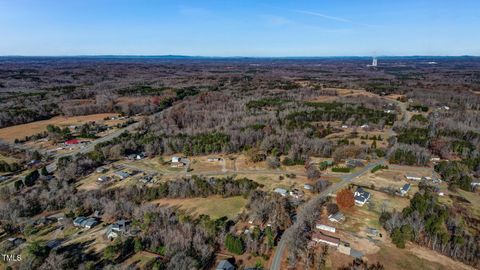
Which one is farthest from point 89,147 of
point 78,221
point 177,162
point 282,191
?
point 282,191

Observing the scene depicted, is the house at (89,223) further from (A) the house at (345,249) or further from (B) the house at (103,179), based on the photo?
(A) the house at (345,249)

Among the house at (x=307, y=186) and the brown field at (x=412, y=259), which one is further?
the house at (x=307, y=186)

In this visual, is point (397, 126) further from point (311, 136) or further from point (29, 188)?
point (29, 188)

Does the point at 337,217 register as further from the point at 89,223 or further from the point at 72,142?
the point at 72,142

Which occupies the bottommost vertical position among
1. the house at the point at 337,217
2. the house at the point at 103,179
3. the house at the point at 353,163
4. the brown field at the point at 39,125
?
the house at the point at 103,179

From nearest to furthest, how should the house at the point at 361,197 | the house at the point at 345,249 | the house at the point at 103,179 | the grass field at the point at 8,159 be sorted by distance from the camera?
the house at the point at 345,249
the house at the point at 361,197
the house at the point at 103,179
the grass field at the point at 8,159

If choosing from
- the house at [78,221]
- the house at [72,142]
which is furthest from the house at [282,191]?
the house at [72,142]
